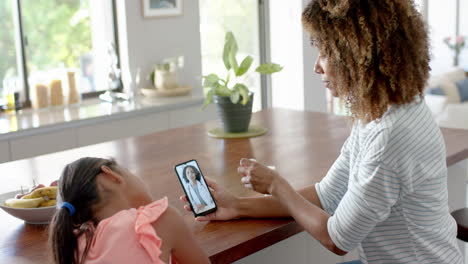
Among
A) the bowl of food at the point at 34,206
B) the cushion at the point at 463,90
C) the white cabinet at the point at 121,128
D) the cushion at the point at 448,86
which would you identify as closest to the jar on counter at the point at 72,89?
the white cabinet at the point at 121,128

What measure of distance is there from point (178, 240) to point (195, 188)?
0.37 meters

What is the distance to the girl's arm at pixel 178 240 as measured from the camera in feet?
4.78

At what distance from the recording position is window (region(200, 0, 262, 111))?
5070mm

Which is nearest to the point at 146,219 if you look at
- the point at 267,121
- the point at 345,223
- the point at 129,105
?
the point at 345,223

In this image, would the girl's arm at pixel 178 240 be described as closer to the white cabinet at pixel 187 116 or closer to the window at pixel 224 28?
the white cabinet at pixel 187 116

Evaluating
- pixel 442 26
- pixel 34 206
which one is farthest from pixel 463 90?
pixel 34 206

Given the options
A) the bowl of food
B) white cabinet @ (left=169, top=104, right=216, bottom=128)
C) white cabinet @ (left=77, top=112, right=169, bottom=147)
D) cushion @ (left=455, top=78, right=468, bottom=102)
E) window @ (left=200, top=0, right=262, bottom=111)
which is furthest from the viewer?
cushion @ (left=455, top=78, right=468, bottom=102)

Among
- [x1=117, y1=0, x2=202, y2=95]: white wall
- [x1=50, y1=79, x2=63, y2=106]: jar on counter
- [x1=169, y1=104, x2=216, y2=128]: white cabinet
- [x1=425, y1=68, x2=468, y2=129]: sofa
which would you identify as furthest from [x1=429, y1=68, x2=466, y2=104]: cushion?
[x1=50, y1=79, x2=63, y2=106]: jar on counter

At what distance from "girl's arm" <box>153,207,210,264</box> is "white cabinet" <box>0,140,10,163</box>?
2227 millimetres

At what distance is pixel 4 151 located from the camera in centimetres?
345

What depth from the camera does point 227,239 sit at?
5.41ft

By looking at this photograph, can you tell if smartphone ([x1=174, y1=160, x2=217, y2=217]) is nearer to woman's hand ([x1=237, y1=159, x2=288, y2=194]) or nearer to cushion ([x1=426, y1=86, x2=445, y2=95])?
woman's hand ([x1=237, y1=159, x2=288, y2=194])

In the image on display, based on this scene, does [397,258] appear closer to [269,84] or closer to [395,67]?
[395,67]

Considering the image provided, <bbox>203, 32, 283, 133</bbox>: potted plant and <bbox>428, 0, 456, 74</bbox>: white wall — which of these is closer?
<bbox>203, 32, 283, 133</bbox>: potted plant
